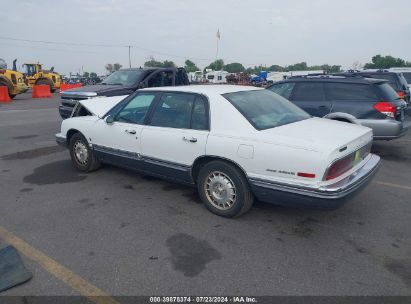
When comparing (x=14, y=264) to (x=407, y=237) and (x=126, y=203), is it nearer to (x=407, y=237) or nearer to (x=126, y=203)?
(x=126, y=203)

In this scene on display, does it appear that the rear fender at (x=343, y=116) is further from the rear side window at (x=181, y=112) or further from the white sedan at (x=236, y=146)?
the rear side window at (x=181, y=112)

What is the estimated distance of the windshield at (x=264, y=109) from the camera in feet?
12.8

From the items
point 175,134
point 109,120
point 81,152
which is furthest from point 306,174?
point 81,152

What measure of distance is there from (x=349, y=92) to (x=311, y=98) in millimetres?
771

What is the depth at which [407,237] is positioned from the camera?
11.8ft

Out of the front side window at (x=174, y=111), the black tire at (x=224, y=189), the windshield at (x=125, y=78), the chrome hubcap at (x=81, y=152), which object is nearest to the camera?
the black tire at (x=224, y=189)

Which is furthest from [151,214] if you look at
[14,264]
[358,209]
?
[358,209]

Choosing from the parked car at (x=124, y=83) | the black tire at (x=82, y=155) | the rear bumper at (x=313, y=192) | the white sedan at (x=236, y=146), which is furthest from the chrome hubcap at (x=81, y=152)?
the parked car at (x=124, y=83)

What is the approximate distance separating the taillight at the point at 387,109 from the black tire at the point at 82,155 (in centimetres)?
539

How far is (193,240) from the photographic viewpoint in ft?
11.5

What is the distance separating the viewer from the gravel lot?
111 inches

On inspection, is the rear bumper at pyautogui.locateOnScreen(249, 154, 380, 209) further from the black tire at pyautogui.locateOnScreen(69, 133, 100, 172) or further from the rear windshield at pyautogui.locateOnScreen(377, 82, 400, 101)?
the rear windshield at pyautogui.locateOnScreen(377, 82, 400, 101)

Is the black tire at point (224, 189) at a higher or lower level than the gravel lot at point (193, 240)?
higher

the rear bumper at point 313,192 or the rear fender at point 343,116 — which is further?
the rear fender at point 343,116
